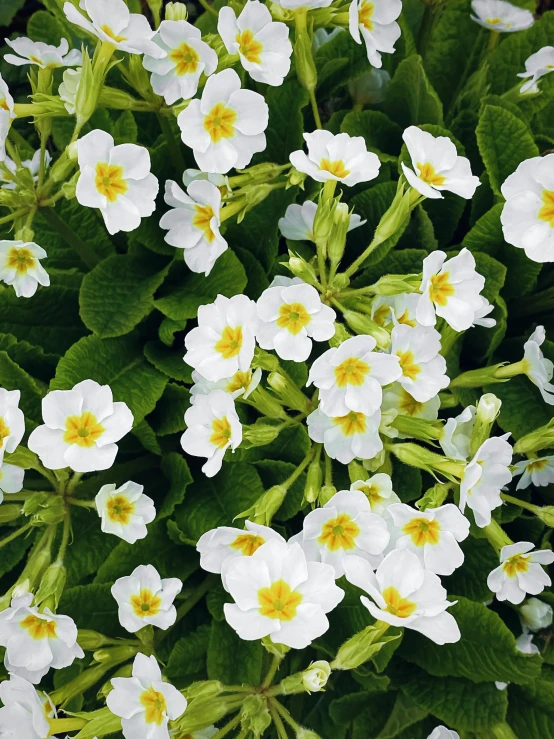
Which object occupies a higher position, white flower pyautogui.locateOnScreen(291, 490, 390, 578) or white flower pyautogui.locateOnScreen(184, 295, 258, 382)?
white flower pyautogui.locateOnScreen(184, 295, 258, 382)

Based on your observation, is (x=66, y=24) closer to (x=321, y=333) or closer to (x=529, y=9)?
(x=529, y=9)

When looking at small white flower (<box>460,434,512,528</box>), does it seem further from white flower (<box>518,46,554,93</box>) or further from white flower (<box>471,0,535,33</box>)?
white flower (<box>471,0,535,33</box>)

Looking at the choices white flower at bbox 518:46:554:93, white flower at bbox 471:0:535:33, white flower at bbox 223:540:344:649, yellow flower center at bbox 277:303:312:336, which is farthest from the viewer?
white flower at bbox 471:0:535:33

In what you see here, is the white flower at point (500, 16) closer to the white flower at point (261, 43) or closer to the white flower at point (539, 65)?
the white flower at point (539, 65)

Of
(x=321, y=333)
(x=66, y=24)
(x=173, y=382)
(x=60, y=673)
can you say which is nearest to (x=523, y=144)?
(x=321, y=333)

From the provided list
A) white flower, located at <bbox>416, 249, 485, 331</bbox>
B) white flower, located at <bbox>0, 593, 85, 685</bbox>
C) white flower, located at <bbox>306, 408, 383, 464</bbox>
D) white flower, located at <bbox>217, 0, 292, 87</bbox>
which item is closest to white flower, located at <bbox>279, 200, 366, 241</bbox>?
white flower, located at <bbox>217, 0, 292, 87</bbox>

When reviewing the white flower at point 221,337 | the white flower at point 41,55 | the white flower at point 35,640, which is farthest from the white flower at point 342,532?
the white flower at point 41,55

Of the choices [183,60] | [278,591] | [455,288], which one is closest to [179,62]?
[183,60]
